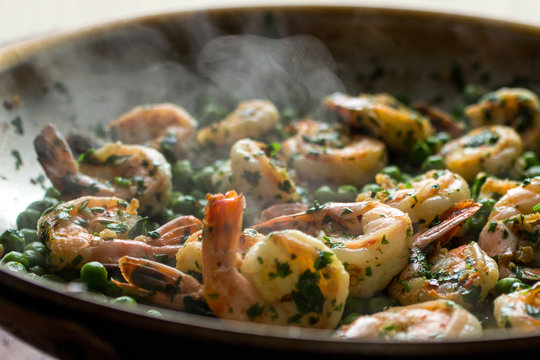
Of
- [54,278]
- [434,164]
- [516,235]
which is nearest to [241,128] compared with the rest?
[434,164]

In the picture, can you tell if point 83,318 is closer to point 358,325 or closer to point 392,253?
point 358,325

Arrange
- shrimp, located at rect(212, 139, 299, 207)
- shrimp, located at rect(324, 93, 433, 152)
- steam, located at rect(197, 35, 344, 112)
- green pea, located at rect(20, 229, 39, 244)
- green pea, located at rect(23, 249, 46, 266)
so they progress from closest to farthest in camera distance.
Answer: green pea, located at rect(23, 249, 46, 266)
green pea, located at rect(20, 229, 39, 244)
shrimp, located at rect(212, 139, 299, 207)
shrimp, located at rect(324, 93, 433, 152)
steam, located at rect(197, 35, 344, 112)

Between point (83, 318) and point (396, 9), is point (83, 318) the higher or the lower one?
the lower one

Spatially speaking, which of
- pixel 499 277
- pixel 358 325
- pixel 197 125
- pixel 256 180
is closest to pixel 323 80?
pixel 197 125

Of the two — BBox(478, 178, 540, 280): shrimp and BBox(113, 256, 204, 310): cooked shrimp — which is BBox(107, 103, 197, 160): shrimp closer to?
BBox(113, 256, 204, 310): cooked shrimp

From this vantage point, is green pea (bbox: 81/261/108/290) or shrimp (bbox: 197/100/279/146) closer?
green pea (bbox: 81/261/108/290)

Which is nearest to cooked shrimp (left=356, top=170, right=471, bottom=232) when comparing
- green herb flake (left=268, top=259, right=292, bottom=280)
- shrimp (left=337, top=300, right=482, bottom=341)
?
shrimp (left=337, top=300, right=482, bottom=341)

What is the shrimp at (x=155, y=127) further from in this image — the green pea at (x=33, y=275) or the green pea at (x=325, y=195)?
the green pea at (x=33, y=275)
